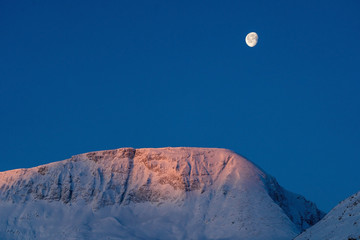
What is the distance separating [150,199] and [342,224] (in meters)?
70.7

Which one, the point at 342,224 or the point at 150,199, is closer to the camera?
the point at 342,224

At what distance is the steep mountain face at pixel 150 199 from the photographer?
85.8 metres

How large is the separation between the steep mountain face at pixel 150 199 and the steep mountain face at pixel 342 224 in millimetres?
42958

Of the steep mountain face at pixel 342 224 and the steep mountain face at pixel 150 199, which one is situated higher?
the steep mountain face at pixel 150 199

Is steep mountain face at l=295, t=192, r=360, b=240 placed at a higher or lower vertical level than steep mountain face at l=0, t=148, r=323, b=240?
lower

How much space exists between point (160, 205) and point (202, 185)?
33.7 feet

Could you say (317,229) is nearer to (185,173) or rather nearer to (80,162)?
(185,173)

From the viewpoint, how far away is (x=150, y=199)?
98.1 metres

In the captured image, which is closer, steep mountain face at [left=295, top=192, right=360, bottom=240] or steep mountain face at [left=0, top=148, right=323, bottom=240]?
steep mountain face at [left=295, top=192, right=360, bottom=240]

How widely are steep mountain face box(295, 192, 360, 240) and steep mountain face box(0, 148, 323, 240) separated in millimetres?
42958

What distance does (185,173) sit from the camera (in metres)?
99.7

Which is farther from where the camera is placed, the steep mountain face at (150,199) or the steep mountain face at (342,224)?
the steep mountain face at (150,199)

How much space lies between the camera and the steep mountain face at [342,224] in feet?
88.7

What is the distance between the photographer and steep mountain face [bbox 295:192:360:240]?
88.7 feet
